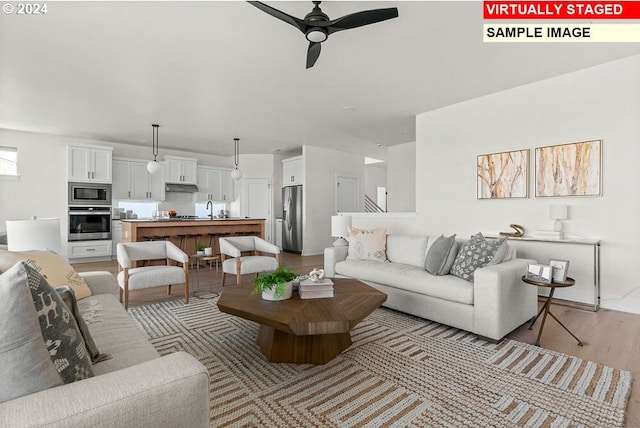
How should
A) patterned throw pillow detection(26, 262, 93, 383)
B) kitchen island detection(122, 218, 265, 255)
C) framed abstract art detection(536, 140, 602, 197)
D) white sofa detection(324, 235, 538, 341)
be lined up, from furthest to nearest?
1. kitchen island detection(122, 218, 265, 255)
2. framed abstract art detection(536, 140, 602, 197)
3. white sofa detection(324, 235, 538, 341)
4. patterned throw pillow detection(26, 262, 93, 383)

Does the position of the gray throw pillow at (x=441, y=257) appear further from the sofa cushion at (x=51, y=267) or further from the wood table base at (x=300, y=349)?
the sofa cushion at (x=51, y=267)

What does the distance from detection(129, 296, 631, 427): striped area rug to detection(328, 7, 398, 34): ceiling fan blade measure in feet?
8.21

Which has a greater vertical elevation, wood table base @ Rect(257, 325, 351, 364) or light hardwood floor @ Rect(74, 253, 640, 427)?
wood table base @ Rect(257, 325, 351, 364)

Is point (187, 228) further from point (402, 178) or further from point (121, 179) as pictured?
point (402, 178)

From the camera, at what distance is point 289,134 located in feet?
22.1

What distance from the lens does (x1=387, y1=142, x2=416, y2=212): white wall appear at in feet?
24.9

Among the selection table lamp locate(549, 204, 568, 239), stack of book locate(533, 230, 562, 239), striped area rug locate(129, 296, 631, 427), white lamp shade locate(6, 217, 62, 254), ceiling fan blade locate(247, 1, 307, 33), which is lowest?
striped area rug locate(129, 296, 631, 427)

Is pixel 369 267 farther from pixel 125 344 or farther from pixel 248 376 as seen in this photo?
pixel 125 344

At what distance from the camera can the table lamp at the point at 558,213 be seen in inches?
143

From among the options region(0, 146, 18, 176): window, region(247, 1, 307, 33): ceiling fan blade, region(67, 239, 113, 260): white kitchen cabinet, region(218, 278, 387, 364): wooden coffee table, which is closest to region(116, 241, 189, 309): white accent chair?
region(218, 278, 387, 364): wooden coffee table

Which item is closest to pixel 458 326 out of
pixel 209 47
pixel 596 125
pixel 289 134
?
pixel 596 125

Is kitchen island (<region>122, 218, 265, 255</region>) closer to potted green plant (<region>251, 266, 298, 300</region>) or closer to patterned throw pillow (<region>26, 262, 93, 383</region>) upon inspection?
potted green plant (<region>251, 266, 298, 300</region>)

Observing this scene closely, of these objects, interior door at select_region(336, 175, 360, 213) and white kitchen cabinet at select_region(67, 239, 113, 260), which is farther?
interior door at select_region(336, 175, 360, 213)

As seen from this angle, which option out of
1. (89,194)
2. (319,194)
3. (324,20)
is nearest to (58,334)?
(324,20)
